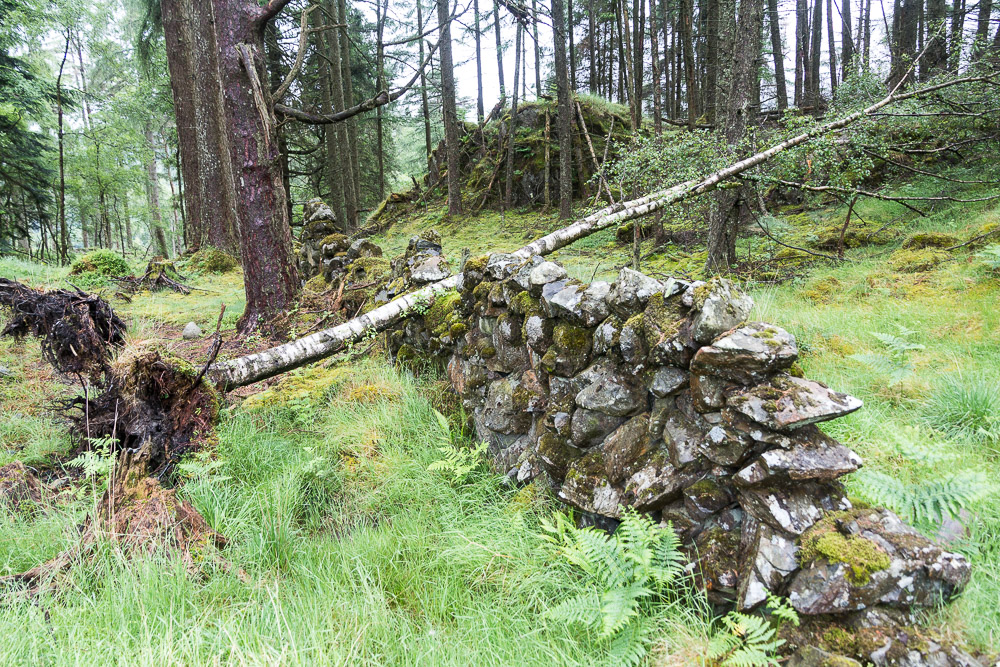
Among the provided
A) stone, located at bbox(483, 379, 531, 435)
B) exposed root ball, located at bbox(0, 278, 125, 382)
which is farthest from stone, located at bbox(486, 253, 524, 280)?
exposed root ball, located at bbox(0, 278, 125, 382)

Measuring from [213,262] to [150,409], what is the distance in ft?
30.0

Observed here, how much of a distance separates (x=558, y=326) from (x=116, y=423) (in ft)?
10.5

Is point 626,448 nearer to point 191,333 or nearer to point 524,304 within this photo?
Result: point 524,304

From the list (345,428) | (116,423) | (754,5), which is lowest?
(345,428)

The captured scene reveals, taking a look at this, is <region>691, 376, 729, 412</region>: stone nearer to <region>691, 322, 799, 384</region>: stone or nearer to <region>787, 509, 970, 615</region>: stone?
<region>691, 322, 799, 384</region>: stone

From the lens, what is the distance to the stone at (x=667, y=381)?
214cm

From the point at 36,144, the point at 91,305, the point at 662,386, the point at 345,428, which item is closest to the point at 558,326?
the point at 662,386

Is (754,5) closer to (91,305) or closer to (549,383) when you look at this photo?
(549,383)

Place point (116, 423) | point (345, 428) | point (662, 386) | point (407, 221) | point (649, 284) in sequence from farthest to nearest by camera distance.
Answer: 1. point (407, 221)
2. point (345, 428)
3. point (116, 423)
4. point (649, 284)
5. point (662, 386)

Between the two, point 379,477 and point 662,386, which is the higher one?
point 662,386

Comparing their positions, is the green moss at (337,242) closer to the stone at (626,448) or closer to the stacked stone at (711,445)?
the stacked stone at (711,445)

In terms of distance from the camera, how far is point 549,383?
292 centimetres

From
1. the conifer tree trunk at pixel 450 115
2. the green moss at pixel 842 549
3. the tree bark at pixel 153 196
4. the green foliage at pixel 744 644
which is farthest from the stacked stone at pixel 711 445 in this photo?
the tree bark at pixel 153 196

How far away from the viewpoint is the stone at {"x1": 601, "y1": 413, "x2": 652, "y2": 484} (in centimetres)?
223
